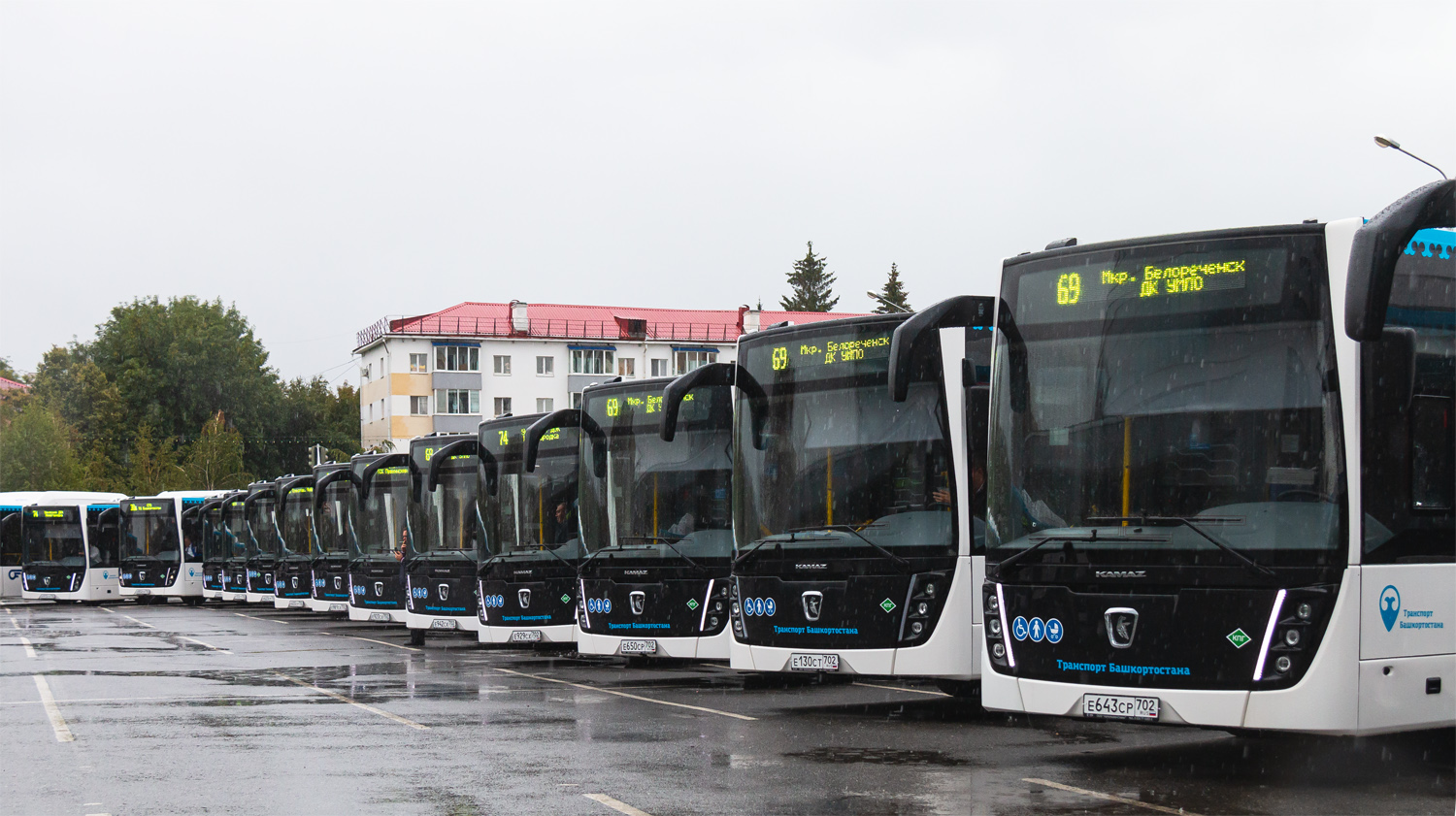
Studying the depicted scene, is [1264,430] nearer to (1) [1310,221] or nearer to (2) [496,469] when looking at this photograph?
(1) [1310,221]

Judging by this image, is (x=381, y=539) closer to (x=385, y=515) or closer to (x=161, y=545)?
(x=385, y=515)

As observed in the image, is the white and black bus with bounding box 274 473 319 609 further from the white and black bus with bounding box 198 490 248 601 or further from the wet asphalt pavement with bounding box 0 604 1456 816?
the wet asphalt pavement with bounding box 0 604 1456 816

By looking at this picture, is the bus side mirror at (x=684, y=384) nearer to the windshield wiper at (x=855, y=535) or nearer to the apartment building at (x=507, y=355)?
the windshield wiper at (x=855, y=535)

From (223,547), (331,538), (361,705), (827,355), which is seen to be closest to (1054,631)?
(827,355)

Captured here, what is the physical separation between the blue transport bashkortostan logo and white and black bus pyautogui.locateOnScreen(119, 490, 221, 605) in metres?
44.4

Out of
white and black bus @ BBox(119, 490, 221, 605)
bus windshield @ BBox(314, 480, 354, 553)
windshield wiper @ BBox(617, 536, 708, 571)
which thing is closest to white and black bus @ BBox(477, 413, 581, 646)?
windshield wiper @ BBox(617, 536, 708, 571)

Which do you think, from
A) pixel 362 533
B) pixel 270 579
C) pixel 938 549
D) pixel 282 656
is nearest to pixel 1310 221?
pixel 938 549

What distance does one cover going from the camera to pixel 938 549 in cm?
1300

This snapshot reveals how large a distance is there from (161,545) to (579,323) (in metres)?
51.4

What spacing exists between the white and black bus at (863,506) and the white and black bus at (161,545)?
38884 mm

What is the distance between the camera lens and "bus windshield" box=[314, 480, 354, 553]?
33.5 metres

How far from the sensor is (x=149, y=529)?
4978 cm

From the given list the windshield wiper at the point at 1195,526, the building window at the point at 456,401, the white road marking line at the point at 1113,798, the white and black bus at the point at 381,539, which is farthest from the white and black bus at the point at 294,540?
the building window at the point at 456,401

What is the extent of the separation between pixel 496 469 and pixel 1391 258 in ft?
48.7
